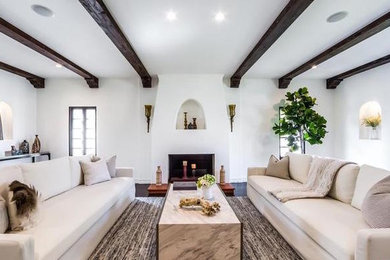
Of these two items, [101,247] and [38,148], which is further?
[38,148]

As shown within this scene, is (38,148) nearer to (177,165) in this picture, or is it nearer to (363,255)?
(177,165)

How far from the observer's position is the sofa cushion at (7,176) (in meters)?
2.07

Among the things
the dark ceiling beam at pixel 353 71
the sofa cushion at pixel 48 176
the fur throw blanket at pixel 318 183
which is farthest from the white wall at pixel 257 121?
the sofa cushion at pixel 48 176

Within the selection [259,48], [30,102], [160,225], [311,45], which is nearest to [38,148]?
[30,102]

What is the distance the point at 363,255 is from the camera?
5.13ft

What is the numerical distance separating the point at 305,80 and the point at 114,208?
18.4 ft

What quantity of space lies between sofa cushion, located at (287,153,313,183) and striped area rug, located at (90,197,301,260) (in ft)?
2.80

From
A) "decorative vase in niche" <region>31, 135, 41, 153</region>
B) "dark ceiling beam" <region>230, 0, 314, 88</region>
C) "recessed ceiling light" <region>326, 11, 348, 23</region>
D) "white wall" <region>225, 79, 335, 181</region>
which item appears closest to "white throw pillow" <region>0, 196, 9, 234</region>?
"dark ceiling beam" <region>230, 0, 314, 88</region>

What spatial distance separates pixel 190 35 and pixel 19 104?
15.1 ft

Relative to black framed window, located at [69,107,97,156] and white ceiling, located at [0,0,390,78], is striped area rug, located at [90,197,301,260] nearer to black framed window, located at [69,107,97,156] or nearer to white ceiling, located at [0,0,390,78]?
white ceiling, located at [0,0,390,78]

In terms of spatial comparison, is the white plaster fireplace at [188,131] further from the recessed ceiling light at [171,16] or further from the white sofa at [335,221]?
the recessed ceiling light at [171,16]

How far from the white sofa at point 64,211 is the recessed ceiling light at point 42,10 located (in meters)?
1.80

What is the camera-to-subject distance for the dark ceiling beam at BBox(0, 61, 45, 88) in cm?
486

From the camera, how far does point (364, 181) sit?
8.07 ft
